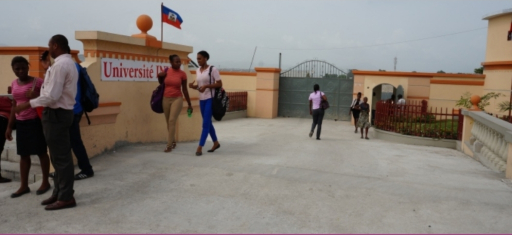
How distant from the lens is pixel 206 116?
7.21 meters

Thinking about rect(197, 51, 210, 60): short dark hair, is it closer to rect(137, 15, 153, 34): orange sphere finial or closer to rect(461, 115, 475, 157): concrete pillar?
rect(137, 15, 153, 34): orange sphere finial

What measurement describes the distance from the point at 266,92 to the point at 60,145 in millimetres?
16466

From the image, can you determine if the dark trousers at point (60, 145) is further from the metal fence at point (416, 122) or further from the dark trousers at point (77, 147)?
the metal fence at point (416, 122)

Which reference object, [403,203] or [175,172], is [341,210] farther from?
[175,172]

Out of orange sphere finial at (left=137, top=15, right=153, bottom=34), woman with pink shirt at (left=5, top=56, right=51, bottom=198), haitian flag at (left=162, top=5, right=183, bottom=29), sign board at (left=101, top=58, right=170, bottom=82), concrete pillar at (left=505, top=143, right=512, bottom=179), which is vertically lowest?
concrete pillar at (left=505, top=143, right=512, bottom=179)

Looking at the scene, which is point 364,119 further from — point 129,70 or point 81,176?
point 81,176

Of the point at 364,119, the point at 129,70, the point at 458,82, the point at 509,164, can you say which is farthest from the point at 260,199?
the point at 458,82

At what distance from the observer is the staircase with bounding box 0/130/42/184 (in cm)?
576

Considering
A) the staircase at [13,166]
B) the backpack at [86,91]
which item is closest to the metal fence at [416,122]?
the backpack at [86,91]

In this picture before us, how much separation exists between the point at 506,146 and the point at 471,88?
540 inches

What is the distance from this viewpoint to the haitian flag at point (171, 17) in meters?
8.79

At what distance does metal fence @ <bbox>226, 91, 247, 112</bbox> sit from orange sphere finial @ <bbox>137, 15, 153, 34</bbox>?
1111 cm

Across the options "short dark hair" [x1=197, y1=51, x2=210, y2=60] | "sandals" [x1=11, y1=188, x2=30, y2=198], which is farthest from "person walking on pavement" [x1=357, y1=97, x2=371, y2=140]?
"sandals" [x1=11, y1=188, x2=30, y2=198]

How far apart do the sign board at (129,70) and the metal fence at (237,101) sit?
1070cm
